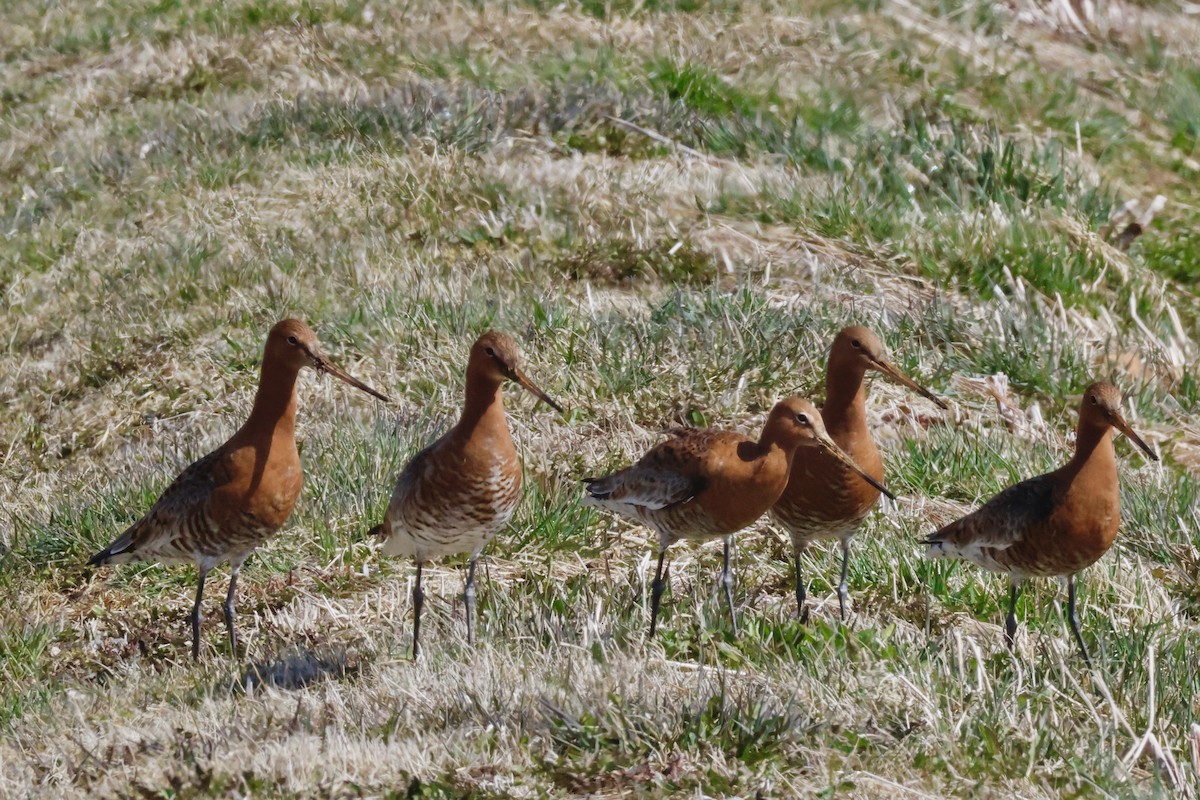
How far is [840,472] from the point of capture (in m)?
5.82

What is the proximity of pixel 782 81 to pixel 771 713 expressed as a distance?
7.12 m

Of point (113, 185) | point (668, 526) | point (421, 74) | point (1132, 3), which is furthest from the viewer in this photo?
point (1132, 3)

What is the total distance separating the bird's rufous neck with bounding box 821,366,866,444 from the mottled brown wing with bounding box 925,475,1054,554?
0.55m

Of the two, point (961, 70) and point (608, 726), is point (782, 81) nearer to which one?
point (961, 70)

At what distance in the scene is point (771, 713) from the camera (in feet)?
15.5

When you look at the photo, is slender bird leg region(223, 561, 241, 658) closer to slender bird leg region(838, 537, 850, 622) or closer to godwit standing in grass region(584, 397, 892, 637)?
godwit standing in grass region(584, 397, 892, 637)

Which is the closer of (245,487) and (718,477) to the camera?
(718,477)

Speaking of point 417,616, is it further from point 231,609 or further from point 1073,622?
point 1073,622

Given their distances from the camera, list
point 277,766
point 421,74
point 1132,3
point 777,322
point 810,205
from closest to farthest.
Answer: point 277,766 < point 777,322 < point 810,205 < point 421,74 < point 1132,3

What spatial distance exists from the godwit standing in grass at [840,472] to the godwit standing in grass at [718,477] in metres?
0.08

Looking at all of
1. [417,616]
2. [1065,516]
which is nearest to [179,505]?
[417,616]

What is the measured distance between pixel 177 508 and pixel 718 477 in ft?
6.85

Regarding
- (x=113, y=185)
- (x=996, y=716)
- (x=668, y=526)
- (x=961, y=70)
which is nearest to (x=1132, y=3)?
(x=961, y=70)

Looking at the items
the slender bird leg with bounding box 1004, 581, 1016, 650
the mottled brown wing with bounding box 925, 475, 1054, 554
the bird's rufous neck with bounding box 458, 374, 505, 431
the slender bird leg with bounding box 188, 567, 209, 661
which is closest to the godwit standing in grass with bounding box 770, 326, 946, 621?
the mottled brown wing with bounding box 925, 475, 1054, 554
